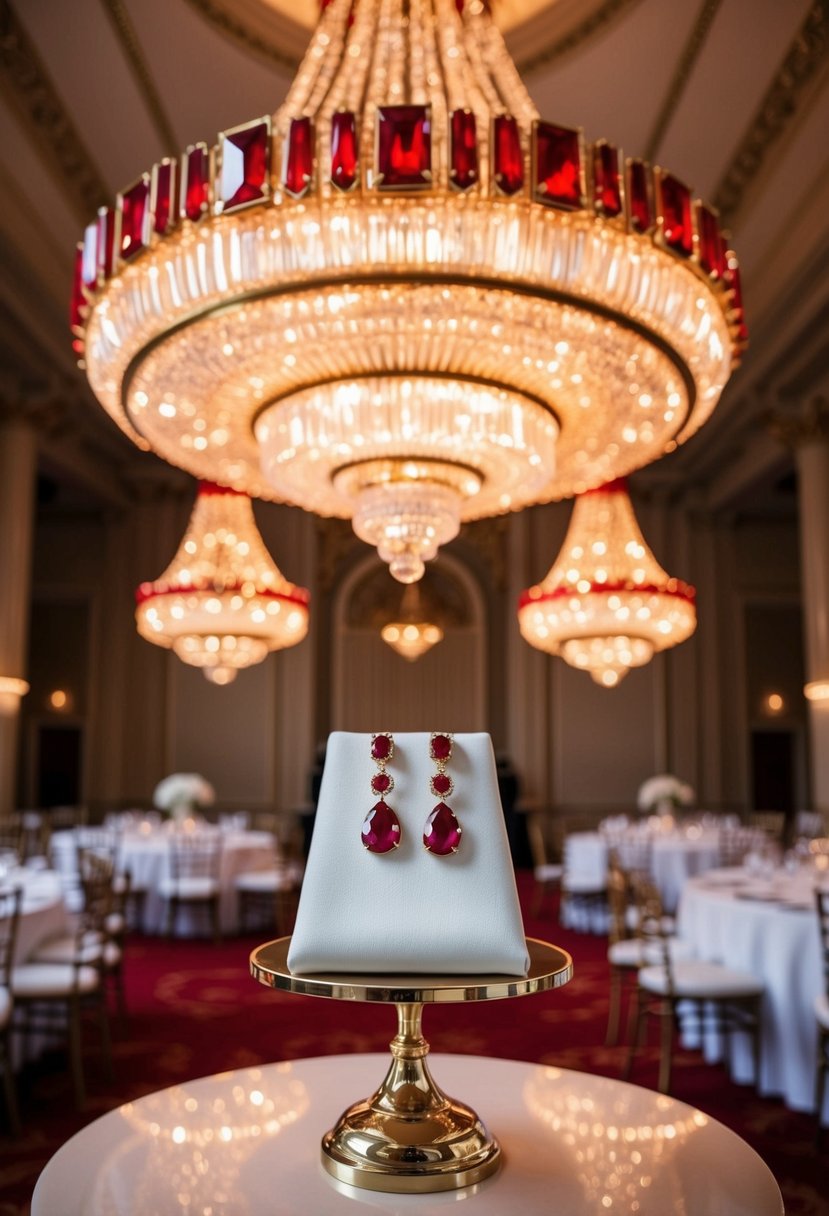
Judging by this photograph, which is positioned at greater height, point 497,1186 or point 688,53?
point 688,53

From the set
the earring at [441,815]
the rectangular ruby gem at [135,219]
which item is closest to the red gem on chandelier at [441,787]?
the earring at [441,815]

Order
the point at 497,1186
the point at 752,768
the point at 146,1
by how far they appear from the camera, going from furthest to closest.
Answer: the point at 752,768 < the point at 146,1 < the point at 497,1186

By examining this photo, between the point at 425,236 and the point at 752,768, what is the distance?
14.7 metres

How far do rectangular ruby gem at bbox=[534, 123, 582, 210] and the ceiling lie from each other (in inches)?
171

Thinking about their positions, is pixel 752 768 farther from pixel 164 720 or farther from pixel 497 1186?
pixel 497 1186

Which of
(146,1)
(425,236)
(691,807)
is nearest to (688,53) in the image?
(146,1)

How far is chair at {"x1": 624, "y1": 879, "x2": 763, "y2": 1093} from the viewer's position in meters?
4.79

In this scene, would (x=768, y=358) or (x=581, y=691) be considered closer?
(x=768, y=358)

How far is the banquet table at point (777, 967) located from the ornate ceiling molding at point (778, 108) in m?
5.86

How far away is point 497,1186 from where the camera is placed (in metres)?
1.39

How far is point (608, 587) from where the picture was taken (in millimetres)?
8320

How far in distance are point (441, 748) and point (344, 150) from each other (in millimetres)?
1879

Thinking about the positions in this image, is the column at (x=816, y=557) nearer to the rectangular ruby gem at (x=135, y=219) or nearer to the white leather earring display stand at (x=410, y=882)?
the rectangular ruby gem at (x=135, y=219)

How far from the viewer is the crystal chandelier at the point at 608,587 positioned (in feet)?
27.6
